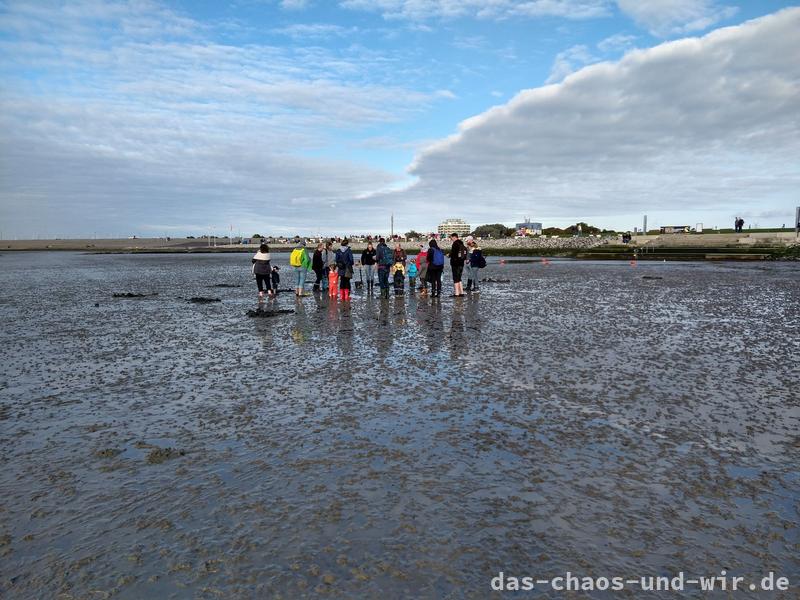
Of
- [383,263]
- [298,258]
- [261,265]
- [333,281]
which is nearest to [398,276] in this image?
[383,263]

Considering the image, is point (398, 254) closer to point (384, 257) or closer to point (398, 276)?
point (384, 257)

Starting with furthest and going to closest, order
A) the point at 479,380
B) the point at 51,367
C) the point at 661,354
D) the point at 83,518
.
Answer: the point at 661,354 → the point at 51,367 → the point at 479,380 → the point at 83,518

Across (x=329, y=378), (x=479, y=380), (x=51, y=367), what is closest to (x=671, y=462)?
(x=479, y=380)

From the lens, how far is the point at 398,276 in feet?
76.0

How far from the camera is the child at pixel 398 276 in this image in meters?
22.8

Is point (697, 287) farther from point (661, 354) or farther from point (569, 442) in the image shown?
point (569, 442)

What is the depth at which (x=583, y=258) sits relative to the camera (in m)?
67.6

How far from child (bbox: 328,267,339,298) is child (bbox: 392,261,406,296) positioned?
2.50 metres

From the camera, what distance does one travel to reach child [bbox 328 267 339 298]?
22953mm

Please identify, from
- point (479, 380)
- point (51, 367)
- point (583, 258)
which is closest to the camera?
point (479, 380)

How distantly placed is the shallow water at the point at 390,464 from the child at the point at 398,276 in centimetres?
1042

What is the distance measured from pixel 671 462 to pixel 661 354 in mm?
5795

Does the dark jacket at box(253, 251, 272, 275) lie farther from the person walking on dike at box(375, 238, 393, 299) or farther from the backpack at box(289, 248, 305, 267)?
the person walking on dike at box(375, 238, 393, 299)

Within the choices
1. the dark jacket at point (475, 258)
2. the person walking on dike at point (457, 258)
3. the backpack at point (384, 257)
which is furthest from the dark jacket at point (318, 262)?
the dark jacket at point (475, 258)
